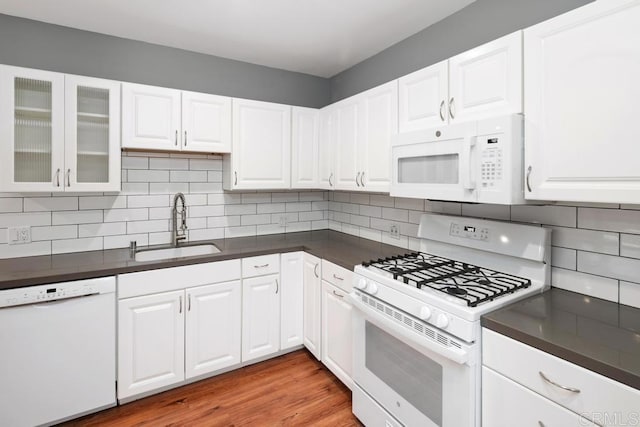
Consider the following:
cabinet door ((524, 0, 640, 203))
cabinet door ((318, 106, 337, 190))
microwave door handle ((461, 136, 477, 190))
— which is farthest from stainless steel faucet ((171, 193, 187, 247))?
cabinet door ((524, 0, 640, 203))

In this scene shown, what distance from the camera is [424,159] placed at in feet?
5.99

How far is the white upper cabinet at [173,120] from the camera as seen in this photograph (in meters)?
2.26

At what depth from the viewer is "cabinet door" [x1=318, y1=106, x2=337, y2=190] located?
2.78m

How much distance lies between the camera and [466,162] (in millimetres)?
1569

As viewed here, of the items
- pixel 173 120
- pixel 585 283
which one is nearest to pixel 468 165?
pixel 585 283

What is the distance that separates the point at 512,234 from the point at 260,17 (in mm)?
2025

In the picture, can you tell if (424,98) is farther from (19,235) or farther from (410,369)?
(19,235)

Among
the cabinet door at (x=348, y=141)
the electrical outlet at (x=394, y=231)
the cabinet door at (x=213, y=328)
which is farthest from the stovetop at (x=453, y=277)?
the cabinet door at (x=213, y=328)

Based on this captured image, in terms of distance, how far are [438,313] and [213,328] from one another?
62.5 inches

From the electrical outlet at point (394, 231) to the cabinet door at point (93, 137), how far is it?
2004 millimetres

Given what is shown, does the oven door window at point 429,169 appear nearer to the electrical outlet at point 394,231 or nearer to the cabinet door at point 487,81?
the cabinet door at point 487,81

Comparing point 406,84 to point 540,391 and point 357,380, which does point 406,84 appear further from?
point 357,380

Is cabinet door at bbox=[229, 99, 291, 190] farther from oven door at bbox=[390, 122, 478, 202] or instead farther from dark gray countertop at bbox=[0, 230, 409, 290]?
oven door at bbox=[390, 122, 478, 202]

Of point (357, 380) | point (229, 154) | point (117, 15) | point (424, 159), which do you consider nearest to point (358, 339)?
point (357, 380)
